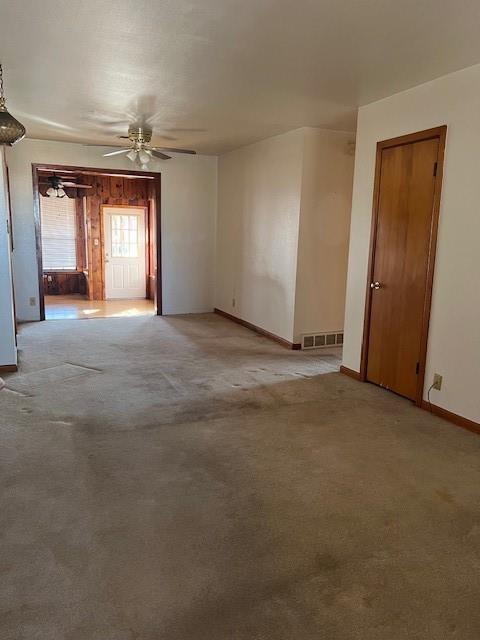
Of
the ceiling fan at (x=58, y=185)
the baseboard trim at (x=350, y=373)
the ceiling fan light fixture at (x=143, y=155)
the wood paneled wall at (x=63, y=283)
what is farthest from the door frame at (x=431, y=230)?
the wood paneled wall at (x=63, y=283)

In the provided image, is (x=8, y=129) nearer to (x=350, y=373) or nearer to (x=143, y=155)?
(x=143, y=155)

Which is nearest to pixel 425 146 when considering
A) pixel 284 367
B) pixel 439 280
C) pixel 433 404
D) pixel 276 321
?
pixel 439 280

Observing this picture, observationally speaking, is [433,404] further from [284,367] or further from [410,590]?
[410,590]

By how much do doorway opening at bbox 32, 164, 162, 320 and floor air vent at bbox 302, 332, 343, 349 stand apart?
382 centimetres

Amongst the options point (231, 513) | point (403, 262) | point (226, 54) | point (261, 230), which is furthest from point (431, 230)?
point (261, 230)

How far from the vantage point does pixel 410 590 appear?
1.88m

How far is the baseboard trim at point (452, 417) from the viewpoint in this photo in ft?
11.2

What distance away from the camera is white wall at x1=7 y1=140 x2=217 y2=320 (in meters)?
6.63

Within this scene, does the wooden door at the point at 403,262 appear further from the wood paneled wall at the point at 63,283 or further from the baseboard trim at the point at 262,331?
the wood paneled wall at the point at 63,283

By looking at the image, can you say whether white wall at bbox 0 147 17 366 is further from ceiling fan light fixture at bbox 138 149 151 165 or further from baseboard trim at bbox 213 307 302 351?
baseboard trim at bbox 213 307 302 351

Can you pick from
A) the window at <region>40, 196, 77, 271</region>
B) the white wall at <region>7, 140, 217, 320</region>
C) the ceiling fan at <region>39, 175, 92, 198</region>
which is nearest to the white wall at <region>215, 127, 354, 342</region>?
the white wall at <region>7, 140, 217, 320</region>

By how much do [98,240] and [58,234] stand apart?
1227mm

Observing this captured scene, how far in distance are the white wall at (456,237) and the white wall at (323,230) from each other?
1504 mm

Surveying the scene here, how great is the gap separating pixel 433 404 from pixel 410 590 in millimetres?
2076
